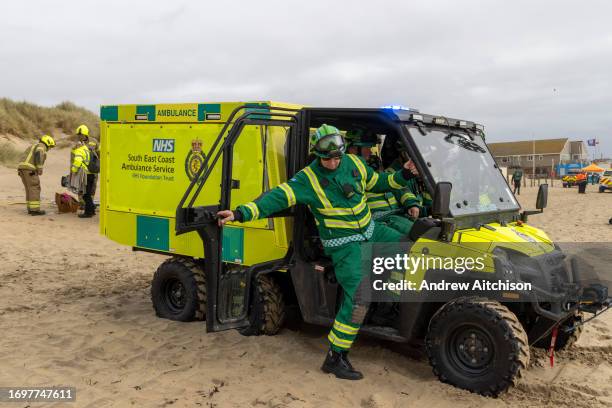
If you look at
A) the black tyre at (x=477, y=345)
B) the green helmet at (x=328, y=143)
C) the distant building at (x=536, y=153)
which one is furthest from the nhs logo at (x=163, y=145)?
the distant building at (x=536, y=153)

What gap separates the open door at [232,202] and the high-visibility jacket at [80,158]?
840 centimetres

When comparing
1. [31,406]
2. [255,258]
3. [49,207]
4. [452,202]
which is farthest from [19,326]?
[49,207]

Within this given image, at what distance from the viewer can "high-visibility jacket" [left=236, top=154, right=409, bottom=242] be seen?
440 centimetres

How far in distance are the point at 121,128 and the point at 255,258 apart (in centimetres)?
214

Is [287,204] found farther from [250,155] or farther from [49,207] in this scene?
[49,207]

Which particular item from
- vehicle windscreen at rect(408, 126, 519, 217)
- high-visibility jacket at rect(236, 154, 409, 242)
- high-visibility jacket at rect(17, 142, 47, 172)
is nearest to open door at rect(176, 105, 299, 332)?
high-visibility jacket at rect(236, 154, 409, 242)

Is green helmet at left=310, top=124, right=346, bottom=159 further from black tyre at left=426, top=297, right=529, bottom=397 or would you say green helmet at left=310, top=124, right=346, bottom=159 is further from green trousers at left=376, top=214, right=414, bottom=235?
black tyre at left=426, top=297, right=529, bottom=397

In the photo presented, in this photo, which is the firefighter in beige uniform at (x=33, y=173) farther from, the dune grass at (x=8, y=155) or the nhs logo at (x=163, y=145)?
the dune grass at (x=8, y=155)

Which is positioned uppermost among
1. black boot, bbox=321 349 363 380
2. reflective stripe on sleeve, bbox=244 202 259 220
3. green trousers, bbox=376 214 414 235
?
reflective stripe on sleeve, bbox=244 202 259 220

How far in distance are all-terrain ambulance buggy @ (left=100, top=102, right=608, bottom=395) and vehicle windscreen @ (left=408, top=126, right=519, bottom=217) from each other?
0.04 ft

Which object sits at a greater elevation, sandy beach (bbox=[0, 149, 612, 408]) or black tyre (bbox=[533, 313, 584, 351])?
black tyre (bbox=[533, 313, 584, 351])

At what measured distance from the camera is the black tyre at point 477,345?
385 centimetres

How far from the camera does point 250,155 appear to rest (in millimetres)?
5172

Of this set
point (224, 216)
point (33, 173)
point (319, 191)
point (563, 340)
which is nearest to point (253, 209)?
point (224, 216)
